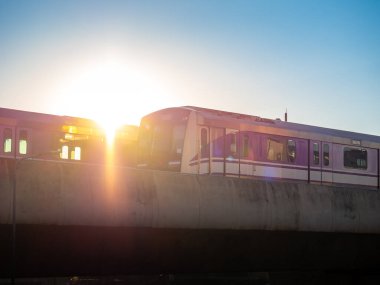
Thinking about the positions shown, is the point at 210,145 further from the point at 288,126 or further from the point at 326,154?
the point at 326,154

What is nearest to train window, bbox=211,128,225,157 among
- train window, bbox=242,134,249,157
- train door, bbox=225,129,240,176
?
train door, bbox=225,129,240,176

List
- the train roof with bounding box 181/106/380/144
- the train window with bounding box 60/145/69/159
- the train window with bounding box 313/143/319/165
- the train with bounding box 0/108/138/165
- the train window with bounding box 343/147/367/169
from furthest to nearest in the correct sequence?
the train window with bounding box 343/147/367/169, the train window with bounding box 60/145/69/159, the train window with bounding box 313/143/319/165, the train with bounding box 0/108/138/165, the train roof with bounding box 181/106/380/144

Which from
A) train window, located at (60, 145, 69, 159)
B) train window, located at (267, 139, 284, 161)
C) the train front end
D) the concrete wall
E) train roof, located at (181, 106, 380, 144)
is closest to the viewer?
the concrete wall

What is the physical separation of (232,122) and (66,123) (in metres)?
8.37

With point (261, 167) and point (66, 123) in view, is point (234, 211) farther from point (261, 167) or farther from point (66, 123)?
point (66, 123)

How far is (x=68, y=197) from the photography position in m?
13.1

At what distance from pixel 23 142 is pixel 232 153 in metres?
9.46

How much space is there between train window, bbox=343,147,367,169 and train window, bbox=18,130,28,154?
50.3 feet

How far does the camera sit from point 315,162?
26.6 metres

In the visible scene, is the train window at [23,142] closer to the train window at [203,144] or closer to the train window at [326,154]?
the train window at [203,144]

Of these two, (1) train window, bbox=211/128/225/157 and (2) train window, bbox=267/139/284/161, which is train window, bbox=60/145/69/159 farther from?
(2) train window, bbox=267/139/284/161

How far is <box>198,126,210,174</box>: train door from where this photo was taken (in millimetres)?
22984

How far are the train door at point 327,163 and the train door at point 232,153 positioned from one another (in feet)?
17.8

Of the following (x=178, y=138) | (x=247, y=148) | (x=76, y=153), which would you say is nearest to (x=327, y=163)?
(x=247, y=148)
